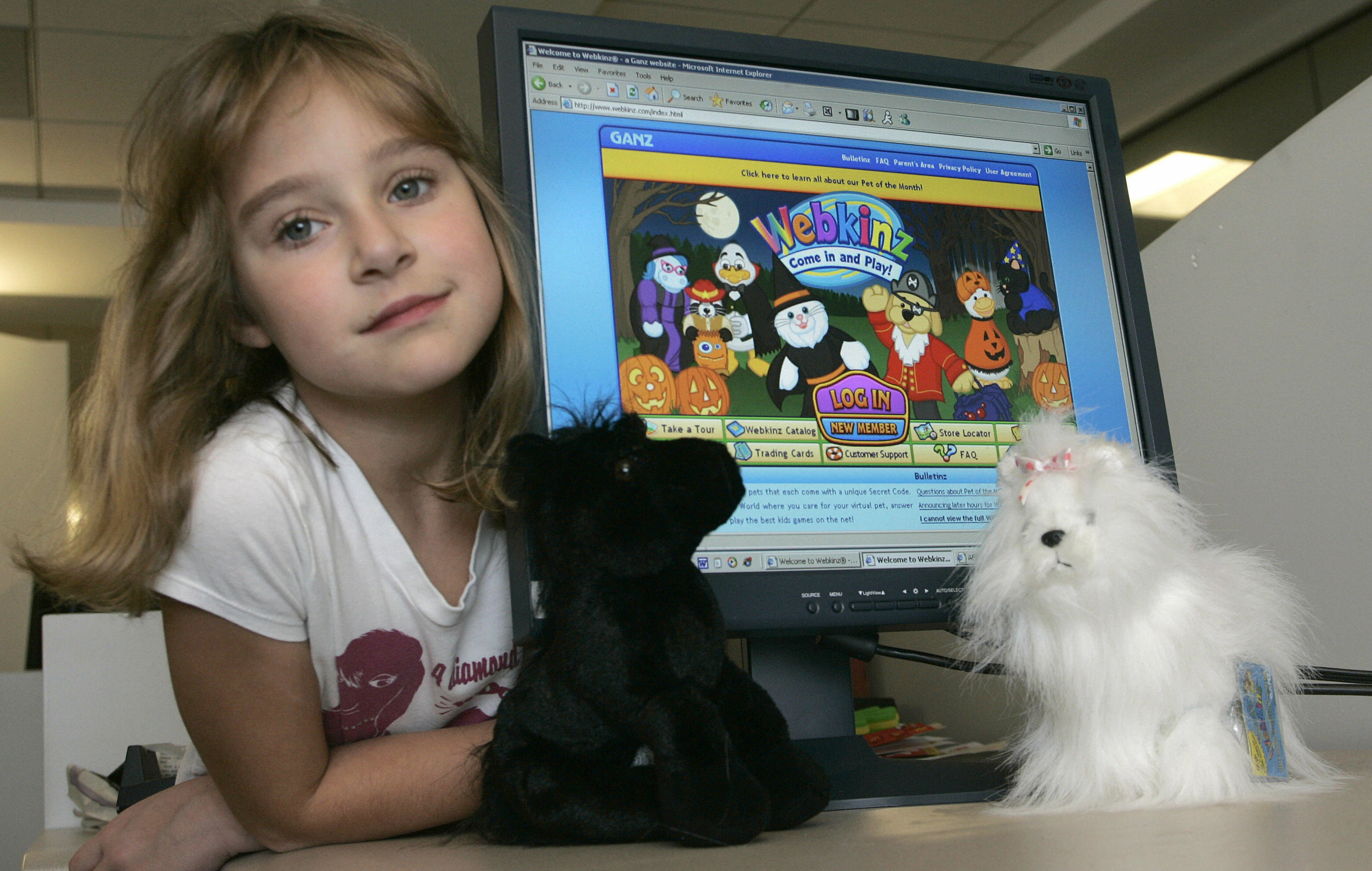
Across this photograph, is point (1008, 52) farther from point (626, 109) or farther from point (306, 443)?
point (306, 443)

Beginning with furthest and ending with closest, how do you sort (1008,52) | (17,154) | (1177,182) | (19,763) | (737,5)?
1. (1177,182)
2. (17,154)
3. (1008,52)
4. (737,5)
5. (19,763)

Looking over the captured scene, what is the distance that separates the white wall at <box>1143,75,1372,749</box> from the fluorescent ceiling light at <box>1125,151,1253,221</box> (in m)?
3.01

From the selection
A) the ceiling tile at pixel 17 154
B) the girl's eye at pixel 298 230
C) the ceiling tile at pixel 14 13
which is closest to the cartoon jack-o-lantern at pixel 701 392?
the girl's eye at pixel 298 230

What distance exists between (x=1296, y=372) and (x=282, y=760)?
70 cm

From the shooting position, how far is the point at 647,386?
53cm

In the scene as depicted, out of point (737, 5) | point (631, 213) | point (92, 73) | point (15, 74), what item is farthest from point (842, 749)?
point (15, 74)

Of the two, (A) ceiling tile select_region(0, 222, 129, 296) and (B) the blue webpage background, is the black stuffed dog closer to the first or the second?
(B) the blue webpage background

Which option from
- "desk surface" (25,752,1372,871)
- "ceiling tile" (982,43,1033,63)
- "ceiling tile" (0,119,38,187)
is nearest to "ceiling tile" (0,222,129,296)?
"ceiling tile" (0,119,38,187)

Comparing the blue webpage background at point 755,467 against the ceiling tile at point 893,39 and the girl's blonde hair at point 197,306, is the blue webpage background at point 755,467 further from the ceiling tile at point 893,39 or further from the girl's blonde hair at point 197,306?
the ceiling tile at point 893,39

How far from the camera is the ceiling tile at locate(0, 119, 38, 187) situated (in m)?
3.38

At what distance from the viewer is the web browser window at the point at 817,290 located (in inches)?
21.1

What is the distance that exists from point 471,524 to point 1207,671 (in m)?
0.41

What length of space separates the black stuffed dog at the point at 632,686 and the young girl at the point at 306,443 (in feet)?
0.29

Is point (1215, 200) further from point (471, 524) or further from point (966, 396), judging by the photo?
point (471, 524)
